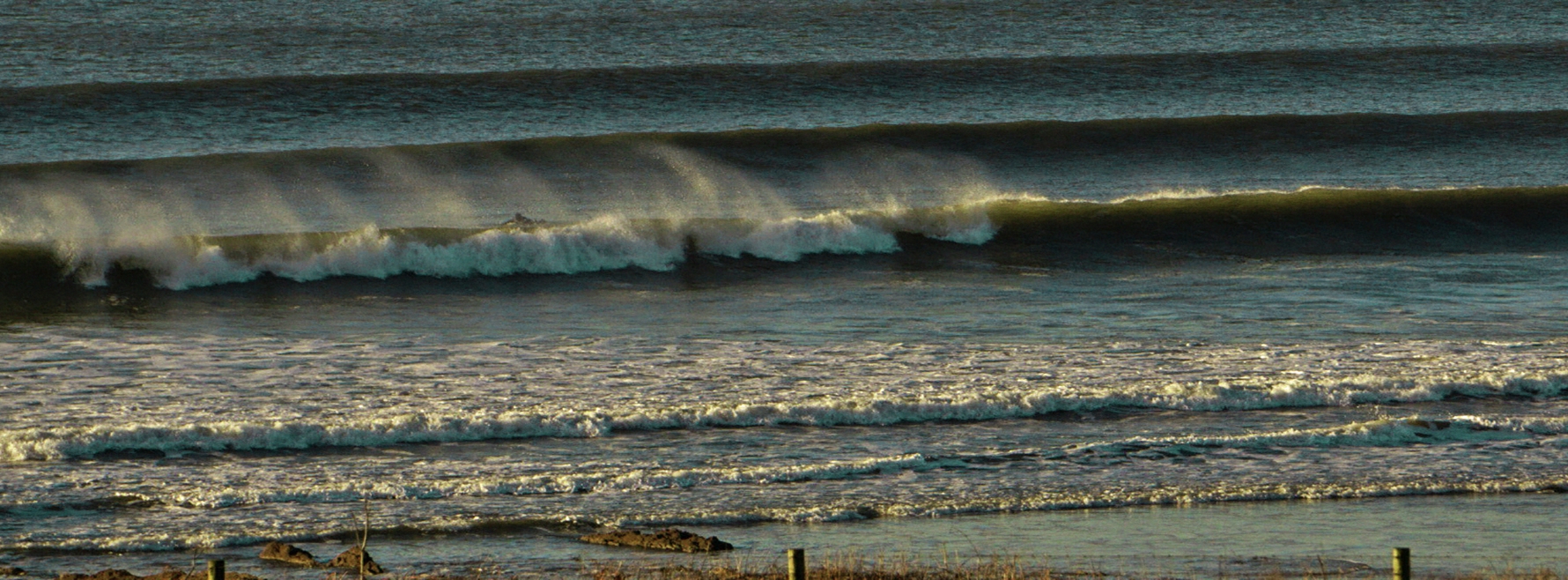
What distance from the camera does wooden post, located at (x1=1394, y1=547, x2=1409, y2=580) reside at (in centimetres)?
527

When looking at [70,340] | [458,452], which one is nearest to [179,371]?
[70,340]

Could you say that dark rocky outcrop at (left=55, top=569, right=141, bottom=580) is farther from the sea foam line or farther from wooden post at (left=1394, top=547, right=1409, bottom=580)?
wooden post at (left=1394, top=547, right=1409, bottom=580)

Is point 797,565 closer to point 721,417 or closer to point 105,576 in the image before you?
point 105,576

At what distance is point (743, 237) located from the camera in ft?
61.4

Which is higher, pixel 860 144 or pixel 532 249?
pixel 860 144

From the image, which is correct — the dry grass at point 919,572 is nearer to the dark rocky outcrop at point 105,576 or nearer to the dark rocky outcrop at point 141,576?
the dark rocky outcrop at point 141,576

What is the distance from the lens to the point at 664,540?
7453 millimetres

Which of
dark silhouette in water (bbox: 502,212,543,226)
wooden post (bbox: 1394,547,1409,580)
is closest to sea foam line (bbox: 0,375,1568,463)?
wooden post (bbox: 1394,547,1409,580)

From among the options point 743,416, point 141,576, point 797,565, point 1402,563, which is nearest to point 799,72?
point 743,416

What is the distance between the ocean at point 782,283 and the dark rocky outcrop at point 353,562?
1.16ft

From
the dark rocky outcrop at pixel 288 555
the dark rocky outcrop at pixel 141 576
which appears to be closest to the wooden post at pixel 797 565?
the dark rocky outcrop at pixel 141 576

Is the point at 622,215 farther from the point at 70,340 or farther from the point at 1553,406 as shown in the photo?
the point at 1553,406

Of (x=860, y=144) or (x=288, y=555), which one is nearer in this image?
(x=288, y=555)

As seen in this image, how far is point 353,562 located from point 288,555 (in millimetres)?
396
